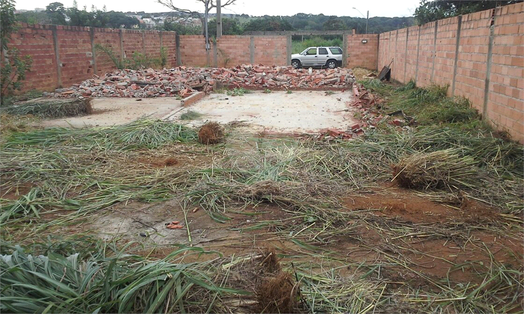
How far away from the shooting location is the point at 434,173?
446 cm

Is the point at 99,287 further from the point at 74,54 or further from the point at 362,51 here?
the point at 362,51

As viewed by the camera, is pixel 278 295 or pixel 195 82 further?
pixel 195 82

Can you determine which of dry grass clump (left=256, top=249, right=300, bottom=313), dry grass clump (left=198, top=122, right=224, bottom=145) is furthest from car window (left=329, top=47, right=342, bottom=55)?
dry grass clump (left=256, top=249, right=300, bottom=313)

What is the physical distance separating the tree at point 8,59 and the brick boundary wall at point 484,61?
10213 millimetres

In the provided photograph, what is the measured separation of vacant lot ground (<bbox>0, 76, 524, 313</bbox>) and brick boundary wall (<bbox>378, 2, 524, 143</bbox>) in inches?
18.9

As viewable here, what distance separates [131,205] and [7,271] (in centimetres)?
195

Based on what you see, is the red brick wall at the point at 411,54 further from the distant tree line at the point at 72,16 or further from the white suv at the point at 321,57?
the distant tree line at the point at 72,16

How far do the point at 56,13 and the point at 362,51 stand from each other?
69.3 feet

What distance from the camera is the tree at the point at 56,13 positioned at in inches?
1122

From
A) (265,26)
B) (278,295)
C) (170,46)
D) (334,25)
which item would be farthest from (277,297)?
(334,25)

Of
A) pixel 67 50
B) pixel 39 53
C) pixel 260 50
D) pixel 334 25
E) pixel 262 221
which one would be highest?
pixel 334 25

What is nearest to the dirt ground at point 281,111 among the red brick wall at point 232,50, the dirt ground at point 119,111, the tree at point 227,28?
the dirt ground at point 119,111

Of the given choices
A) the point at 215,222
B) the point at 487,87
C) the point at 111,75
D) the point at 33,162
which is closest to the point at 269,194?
the point at 215,222

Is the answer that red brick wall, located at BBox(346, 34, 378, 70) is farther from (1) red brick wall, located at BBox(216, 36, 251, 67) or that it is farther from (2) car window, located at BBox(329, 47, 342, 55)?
(1) red brick wall, located at BBox(216, 36, 251, 67)
